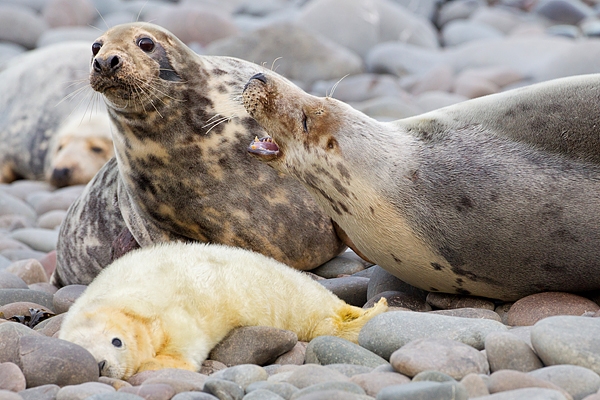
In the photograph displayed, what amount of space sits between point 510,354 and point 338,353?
0.56m

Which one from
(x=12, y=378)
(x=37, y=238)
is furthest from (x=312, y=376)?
(x=37, y=238)

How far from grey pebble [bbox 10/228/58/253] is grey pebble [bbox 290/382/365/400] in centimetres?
410

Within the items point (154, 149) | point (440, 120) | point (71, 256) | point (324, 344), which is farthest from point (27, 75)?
point (324, 344)

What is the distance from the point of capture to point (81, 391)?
274 cm

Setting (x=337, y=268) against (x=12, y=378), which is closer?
(x=12, y=378)

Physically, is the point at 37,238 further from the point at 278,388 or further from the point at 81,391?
the point at 278,388

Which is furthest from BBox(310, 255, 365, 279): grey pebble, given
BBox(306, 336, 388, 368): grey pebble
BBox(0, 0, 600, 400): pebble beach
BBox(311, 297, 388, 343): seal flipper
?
BBox(306, 336, 388, 368): grey pebble

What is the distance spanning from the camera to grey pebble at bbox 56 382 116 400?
272cm

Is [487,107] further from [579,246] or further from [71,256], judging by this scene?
[71,256]

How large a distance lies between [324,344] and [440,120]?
130 centimetres

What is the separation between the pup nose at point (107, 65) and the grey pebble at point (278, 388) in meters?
1.93

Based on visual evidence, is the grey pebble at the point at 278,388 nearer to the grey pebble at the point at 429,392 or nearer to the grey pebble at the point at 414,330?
the grey pebble at the point at 429,392

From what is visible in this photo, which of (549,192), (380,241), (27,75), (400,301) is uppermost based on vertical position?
(549,192)

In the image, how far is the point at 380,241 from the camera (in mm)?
3924
